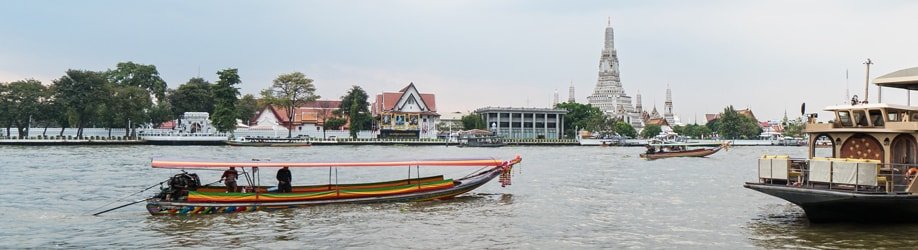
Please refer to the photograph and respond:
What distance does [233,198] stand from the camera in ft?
60.2

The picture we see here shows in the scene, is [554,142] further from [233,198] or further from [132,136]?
[233,198]

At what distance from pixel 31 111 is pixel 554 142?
61.8 meters

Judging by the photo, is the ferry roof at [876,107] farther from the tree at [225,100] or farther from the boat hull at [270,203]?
the tree at [225,100]

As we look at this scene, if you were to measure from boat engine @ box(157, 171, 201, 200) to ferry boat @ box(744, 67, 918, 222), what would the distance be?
1312cm

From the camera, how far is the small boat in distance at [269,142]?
79750 millimetres

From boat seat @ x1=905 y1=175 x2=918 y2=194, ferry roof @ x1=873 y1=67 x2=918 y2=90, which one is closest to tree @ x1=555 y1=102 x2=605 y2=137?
ferry roof @ x1=873 y1=67 x2=918 y2=90

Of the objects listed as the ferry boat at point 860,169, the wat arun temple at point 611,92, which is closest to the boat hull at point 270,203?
the ferry boat at point 860,169

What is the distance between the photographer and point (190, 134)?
8200 cm

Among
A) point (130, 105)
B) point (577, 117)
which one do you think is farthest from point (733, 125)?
point (130, 105)

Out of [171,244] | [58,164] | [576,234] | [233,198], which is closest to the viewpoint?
[171,244]

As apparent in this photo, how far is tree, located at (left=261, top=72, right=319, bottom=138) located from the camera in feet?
285

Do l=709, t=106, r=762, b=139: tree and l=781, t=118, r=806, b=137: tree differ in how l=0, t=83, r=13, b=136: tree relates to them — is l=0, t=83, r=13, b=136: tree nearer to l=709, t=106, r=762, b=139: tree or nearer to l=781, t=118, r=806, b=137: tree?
l=709, t=106, r=762, b=139: tree

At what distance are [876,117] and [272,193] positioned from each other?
1437cm

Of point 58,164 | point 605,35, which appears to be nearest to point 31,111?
point 58,164
